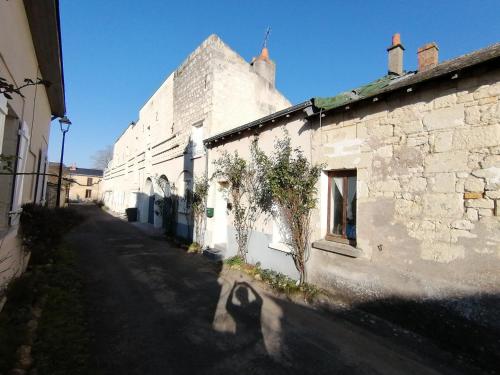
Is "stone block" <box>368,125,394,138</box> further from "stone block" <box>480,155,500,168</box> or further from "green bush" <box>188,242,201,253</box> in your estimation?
"green bush" <box>188,242,201,253</box>

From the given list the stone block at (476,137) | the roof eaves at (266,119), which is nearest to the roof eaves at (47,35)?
the roof eaves at (266,119)

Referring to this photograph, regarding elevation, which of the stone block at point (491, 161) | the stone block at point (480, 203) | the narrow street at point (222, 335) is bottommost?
the narrow street at point (222, 335)

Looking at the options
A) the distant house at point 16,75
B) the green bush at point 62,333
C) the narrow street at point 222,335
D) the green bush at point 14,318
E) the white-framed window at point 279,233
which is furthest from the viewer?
the white-framed window at point 279,233

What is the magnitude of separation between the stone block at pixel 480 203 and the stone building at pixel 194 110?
8.30 m

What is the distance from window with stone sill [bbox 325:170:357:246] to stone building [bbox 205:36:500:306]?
0.9 inches

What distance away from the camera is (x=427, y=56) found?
6000mm

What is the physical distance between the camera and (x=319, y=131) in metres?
6.12

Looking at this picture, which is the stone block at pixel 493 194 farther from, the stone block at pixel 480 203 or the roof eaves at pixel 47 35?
the roof eaves at pixel 47 35

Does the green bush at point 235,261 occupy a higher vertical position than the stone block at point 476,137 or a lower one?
lower

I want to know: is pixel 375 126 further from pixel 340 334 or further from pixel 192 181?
pixel 192 181

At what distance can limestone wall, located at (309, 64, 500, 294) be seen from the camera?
3791mm

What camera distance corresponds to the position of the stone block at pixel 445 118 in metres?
4.10

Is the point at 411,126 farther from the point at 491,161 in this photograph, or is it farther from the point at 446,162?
the point at 491,161

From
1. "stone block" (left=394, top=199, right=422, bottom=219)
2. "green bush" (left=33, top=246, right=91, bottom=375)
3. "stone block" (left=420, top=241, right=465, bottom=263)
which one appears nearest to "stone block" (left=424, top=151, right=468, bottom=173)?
"stone block" (left=394, top=199, right=422, bottom=219)
